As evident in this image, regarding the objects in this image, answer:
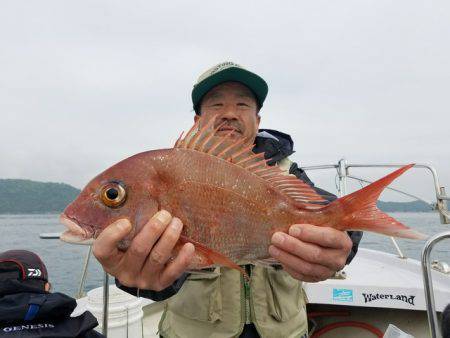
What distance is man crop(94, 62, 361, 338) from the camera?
2043 millimetres

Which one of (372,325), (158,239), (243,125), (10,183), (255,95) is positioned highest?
(10,183)

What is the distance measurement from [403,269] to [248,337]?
13.5 ft

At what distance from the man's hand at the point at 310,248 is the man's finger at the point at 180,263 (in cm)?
50

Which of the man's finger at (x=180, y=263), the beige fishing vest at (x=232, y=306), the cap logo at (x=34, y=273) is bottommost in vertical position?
the beige fishing vest at (x=232, y=306)

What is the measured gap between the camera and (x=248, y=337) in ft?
9.43

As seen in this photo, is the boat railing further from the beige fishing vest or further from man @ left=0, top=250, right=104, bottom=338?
man @ left=0, top=250, right=104, bottom=338

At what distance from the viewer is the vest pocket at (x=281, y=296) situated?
2895mm

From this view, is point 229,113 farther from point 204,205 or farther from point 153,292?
point 153,292

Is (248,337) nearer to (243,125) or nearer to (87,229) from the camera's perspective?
(87,229)

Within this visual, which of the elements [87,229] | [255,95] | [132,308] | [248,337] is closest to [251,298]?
[248,337]

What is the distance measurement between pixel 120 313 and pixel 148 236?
3.06 meters

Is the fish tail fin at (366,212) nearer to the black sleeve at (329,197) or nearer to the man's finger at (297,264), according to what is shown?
the man's finger at (297,264)

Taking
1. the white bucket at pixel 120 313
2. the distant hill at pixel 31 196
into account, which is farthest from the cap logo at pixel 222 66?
the distant hill at pixel 31 196

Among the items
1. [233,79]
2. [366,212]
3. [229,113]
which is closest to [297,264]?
[366,212]
